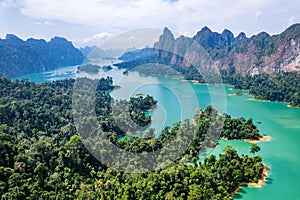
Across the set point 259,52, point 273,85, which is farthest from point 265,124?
point 259,52

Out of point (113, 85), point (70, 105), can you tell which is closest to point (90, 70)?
point (113, 85)

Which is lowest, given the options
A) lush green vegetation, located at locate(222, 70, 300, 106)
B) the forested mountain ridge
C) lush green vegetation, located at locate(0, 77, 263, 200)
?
lush green vegetation, located at locate(0, 77, 263, 200)

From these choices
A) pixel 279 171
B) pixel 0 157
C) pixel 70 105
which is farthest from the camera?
pixel 70 105

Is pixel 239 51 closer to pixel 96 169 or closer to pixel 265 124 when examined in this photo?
pixel 265 124

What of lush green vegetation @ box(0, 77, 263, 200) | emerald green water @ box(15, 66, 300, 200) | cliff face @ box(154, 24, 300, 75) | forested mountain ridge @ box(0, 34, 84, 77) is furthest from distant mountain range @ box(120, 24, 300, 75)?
forested mountain ridge @ box(0, 34, 84, 77)

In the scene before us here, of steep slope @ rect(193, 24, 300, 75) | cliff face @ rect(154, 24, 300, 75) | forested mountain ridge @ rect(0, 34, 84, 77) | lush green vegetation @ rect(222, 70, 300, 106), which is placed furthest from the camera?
forested mountain ridge @ rect(0, 34, 84, 77)

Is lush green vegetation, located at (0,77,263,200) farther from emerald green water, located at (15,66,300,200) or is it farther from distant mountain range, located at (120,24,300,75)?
distant mountain range, located at (120,24,300,75)

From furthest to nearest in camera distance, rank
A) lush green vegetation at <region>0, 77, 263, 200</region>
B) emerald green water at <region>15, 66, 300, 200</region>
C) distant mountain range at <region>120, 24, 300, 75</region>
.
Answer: distant mountain range at <region>120, 24, 300, 75</region> → emerald green water at <region>15, 66, 300, 200</region> → lush green vegetation at <region>0, 77, 263, 200</region>

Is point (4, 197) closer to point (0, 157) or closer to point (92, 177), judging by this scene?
point (0, 157)
